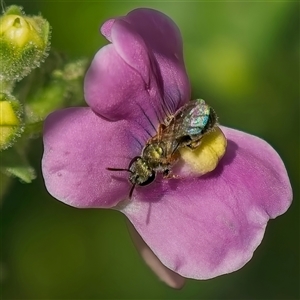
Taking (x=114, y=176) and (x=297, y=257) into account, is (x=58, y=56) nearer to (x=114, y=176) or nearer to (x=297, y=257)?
(x=114, y=176)

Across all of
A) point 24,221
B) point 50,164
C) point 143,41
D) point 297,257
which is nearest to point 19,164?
point 50,164

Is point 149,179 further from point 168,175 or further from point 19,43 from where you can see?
point 19,43

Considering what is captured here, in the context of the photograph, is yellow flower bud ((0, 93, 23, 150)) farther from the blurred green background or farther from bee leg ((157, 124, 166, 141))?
the blurred green background

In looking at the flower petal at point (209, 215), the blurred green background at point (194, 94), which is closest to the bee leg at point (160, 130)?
the flower petal at point (209, 215)

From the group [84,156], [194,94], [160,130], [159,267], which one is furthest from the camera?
[194,94]

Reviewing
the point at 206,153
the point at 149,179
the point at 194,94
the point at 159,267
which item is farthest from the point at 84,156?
the point at 194,94

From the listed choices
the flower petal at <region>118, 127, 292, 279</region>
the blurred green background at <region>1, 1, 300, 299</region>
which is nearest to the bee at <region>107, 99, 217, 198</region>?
the flower petal at <region>118, 127, 292, 279</region>
